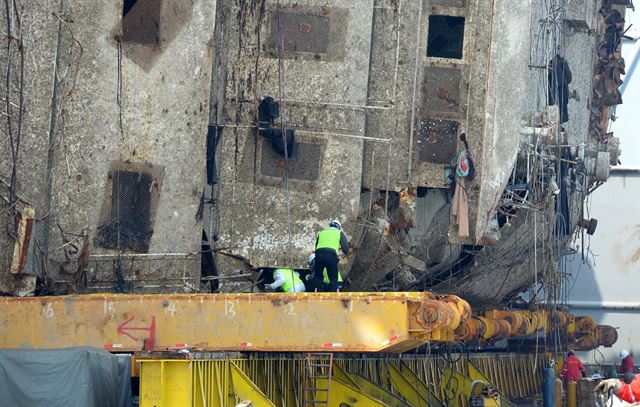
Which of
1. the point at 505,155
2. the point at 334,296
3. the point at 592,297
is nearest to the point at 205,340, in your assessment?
the point at 334,296

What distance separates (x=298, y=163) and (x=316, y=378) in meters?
3.93

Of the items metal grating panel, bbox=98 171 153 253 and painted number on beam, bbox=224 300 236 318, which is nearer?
painted number on beam, bbox=224 300 236 318

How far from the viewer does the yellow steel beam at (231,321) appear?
668 inches

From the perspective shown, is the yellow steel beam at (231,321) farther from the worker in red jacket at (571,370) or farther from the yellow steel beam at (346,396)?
the worker in red jacket at (571,370)

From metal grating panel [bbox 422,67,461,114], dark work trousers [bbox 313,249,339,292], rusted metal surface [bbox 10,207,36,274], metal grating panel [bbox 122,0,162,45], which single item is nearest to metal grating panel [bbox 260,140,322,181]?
metal grating panel [bbox 422,67,461,114]

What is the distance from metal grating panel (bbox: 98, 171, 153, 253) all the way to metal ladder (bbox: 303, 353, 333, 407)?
3.33 meters

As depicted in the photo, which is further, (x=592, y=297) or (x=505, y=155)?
(x=592, y=297)

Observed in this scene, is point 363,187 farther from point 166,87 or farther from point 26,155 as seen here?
point 26,155

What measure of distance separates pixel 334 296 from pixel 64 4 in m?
6.46

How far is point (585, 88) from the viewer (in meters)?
28.8

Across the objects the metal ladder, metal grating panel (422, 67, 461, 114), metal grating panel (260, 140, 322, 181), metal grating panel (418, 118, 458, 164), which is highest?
metal grating panel (422, 67, 461, 114)

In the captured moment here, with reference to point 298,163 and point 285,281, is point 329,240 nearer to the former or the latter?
point 285,281

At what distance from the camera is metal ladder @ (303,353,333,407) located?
18.8 meters

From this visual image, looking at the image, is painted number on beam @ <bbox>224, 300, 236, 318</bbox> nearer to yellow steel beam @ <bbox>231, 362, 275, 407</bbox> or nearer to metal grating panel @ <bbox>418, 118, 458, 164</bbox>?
yellow steel beam @ <bbox>231, 362, 275, 407</bbox>
